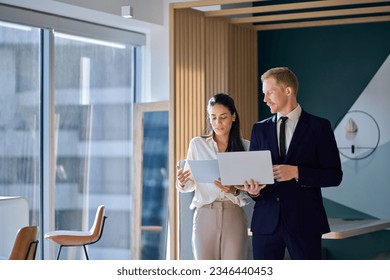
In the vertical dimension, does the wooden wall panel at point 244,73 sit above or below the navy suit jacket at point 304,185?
above

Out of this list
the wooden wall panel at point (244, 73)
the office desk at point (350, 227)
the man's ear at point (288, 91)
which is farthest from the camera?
the wooden wall panel at point (244, 73)

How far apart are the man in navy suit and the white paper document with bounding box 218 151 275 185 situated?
0.05m

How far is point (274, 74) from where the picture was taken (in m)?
4.40

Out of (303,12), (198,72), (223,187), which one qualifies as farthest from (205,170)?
(303,12)

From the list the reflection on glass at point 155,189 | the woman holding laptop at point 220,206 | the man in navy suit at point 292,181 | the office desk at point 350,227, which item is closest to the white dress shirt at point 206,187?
the woman holding laptop at point 220,206

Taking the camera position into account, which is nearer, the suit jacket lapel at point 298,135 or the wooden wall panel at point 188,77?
the suit jacket lapel at point 298,135

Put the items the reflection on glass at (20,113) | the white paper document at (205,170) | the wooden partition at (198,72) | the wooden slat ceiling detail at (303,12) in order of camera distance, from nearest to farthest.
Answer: the white paper document at (205,170) → the wooden slat ceiling detail at (303,12) → the wooden partition at (198,72) → the reflection on glass at (20,113)

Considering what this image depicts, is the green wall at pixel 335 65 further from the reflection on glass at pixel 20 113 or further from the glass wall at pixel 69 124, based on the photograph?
the reflection on glass at pixel 20 113

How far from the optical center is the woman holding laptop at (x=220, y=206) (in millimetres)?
4801

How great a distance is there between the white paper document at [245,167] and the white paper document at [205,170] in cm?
15

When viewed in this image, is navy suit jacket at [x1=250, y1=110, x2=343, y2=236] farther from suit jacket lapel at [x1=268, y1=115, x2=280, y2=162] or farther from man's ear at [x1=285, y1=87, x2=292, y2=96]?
man's ear at [x1=285, y1=87, x2=292, y2=96]

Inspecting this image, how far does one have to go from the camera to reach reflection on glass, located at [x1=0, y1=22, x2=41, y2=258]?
8.20 metres
